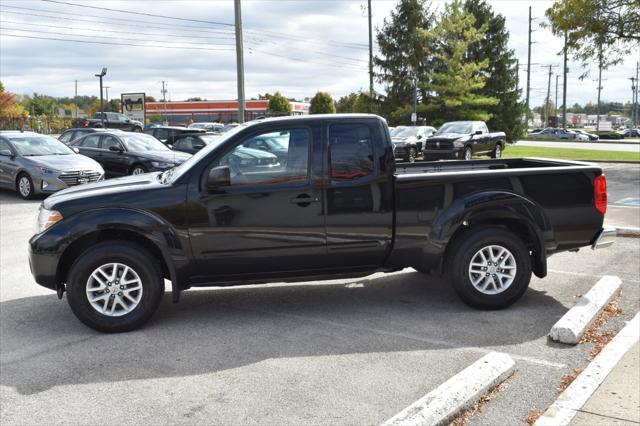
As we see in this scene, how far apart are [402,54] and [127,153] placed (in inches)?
1559

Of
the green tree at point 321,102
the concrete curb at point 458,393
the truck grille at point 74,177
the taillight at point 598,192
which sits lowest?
the concrete curb at point 458,393

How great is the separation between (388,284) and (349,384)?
2861 millimetres

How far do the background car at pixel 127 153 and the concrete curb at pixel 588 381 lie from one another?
13205 millimetres

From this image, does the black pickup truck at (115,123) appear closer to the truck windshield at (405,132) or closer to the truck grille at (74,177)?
the truck windshield at (405,132)

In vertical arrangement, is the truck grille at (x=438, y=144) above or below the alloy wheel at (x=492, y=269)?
above

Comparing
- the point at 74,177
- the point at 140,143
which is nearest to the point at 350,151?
the point at 74,177

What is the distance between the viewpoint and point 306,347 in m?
5.08

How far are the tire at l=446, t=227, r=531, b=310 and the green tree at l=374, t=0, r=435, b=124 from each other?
45.2 m

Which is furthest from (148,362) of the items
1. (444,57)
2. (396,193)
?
(444,57)

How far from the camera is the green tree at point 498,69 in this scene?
5158cm

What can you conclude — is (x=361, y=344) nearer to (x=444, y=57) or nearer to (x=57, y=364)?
(x=57, y=364)

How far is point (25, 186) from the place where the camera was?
14891 mm

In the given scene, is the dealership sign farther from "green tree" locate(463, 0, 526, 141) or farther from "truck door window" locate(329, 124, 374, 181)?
"truck door window" locate(329, 124, 374, 181)

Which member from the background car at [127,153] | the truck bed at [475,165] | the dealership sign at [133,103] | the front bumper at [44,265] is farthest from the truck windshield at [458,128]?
the dealership sign at [133,103]
